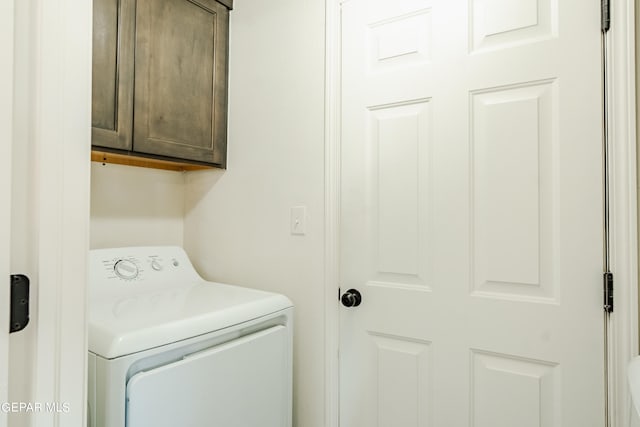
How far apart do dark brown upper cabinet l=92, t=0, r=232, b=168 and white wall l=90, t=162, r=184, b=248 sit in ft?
0.29

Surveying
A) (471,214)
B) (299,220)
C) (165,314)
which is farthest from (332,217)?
(165,314)

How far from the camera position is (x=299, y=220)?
152 cm

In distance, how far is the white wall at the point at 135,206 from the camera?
1.58 meters

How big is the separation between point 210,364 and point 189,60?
1.19 m

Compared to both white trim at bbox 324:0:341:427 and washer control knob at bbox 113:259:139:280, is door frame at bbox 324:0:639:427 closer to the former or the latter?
white trim at bbox 324:0:341:427

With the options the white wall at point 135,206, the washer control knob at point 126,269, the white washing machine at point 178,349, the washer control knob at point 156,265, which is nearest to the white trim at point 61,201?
the white washing machine at point 178,349

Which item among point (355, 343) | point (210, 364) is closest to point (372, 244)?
point (355, 343)

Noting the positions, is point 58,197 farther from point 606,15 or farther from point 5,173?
point 606,15

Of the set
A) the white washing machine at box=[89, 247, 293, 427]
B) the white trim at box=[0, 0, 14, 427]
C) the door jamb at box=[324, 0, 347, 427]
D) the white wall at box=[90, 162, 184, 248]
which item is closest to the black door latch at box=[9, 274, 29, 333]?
the white trim at box=[0, 0, 14, 427]

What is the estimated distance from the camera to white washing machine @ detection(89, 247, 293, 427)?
91 centimetres

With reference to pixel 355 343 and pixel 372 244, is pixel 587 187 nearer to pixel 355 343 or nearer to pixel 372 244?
pixel 372 244

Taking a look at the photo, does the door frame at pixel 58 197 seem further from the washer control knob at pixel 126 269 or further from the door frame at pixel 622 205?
the door frame at pixel 622 205

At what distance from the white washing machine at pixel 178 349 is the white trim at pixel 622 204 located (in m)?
0.98

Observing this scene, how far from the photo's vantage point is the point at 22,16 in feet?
1.74
